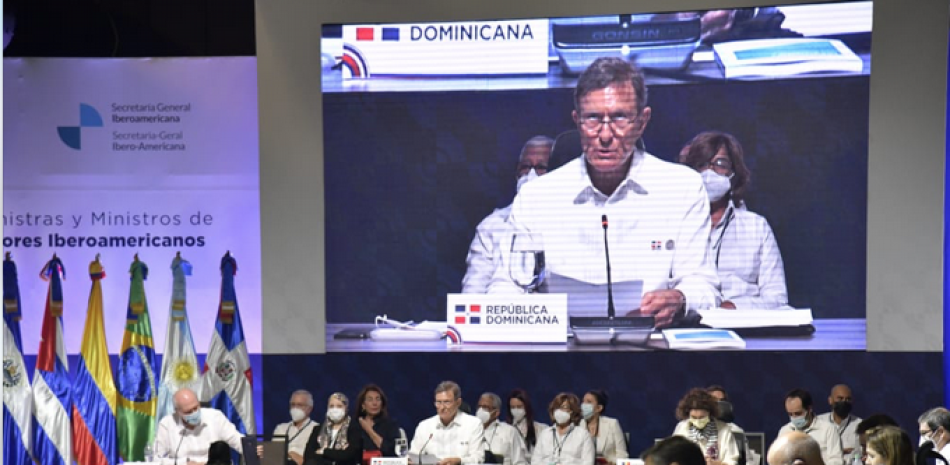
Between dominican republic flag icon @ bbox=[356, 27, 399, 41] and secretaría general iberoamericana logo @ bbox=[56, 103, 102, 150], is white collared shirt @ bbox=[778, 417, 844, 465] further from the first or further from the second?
secretaría general iberoamericana logo @ bbox=[56, 103, 102, 150]

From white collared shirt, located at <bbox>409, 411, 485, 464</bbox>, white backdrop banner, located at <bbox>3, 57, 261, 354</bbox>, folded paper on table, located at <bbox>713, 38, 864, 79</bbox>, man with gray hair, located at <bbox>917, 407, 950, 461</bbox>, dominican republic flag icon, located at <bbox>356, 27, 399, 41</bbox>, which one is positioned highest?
dominican republic flag icon, located at <bbox>356, 27, 399, 41</bbox>

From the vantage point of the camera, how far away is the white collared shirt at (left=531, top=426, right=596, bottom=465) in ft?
21.4

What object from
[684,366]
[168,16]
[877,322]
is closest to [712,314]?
[684,366]

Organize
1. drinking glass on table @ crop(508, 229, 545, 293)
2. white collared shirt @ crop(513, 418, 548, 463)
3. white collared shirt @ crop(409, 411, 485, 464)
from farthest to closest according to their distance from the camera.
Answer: drinking glass on table @ crop(508, 229, 545, 293) → white collared shirt @ crop(513, 418, 548, 463) → white collared shirt @ crop(409, 411, 485, 464)

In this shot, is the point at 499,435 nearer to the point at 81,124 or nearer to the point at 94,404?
the point at 94,404

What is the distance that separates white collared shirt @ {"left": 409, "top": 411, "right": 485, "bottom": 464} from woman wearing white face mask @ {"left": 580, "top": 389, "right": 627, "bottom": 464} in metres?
0.85

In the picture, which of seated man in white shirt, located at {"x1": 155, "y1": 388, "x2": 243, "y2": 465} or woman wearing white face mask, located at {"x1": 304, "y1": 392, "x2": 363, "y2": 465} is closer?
woman wearing white face mask, located at {"x1": 304, "y1": 392, "x2": 363, "y2": 465}

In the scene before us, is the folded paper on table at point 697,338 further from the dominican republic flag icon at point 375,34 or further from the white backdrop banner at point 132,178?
the white backdrop banner at point 132,178

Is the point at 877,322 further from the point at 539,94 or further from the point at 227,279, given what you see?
the point at 227,279

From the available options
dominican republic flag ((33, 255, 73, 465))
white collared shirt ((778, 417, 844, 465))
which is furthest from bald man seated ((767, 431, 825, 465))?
dominican republic flag ((33, 255, 73, 465))

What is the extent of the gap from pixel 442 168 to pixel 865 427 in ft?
11.2

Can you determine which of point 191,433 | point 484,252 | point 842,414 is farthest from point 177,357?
point 842,414

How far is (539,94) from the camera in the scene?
782 cm

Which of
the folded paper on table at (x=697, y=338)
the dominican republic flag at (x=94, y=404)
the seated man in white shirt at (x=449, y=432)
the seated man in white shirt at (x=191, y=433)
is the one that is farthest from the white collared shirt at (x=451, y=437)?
the dominican republic flag at (x=94, y=404)
